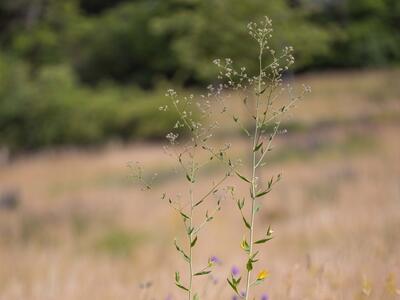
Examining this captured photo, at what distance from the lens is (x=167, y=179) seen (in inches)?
489

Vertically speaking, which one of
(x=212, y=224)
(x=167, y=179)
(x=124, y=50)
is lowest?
(x=124, y=50)

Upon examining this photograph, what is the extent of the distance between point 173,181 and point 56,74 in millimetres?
8385

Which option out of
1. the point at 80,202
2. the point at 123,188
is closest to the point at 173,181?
the point at 123,188

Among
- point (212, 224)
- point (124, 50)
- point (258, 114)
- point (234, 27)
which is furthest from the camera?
point (124, 50)

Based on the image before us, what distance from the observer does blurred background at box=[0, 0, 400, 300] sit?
11.6 feet

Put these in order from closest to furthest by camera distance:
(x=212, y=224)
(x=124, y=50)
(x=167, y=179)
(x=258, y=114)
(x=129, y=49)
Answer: (x=258, y=114)
(x=212, y=224)
(x=167, y=179)
(x=124, y=50)
(x=129, y=49)

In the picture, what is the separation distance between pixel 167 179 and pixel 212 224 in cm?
500

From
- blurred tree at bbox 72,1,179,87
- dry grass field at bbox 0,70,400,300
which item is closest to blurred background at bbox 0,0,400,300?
dry grass field at bbox 0,70,400,300

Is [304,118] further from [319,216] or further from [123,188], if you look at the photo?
[319,216]

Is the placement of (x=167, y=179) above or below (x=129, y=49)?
above

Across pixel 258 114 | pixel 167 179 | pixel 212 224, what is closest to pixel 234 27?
pixel 212 224

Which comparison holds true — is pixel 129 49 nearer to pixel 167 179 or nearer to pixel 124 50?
pixel 124 50

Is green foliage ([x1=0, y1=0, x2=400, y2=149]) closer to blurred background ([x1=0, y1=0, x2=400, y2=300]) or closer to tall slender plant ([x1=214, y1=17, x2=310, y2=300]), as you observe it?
blurred background ([x1=0, y1=0, x2=400, y2=300])

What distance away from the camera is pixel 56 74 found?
18625 millimetres
